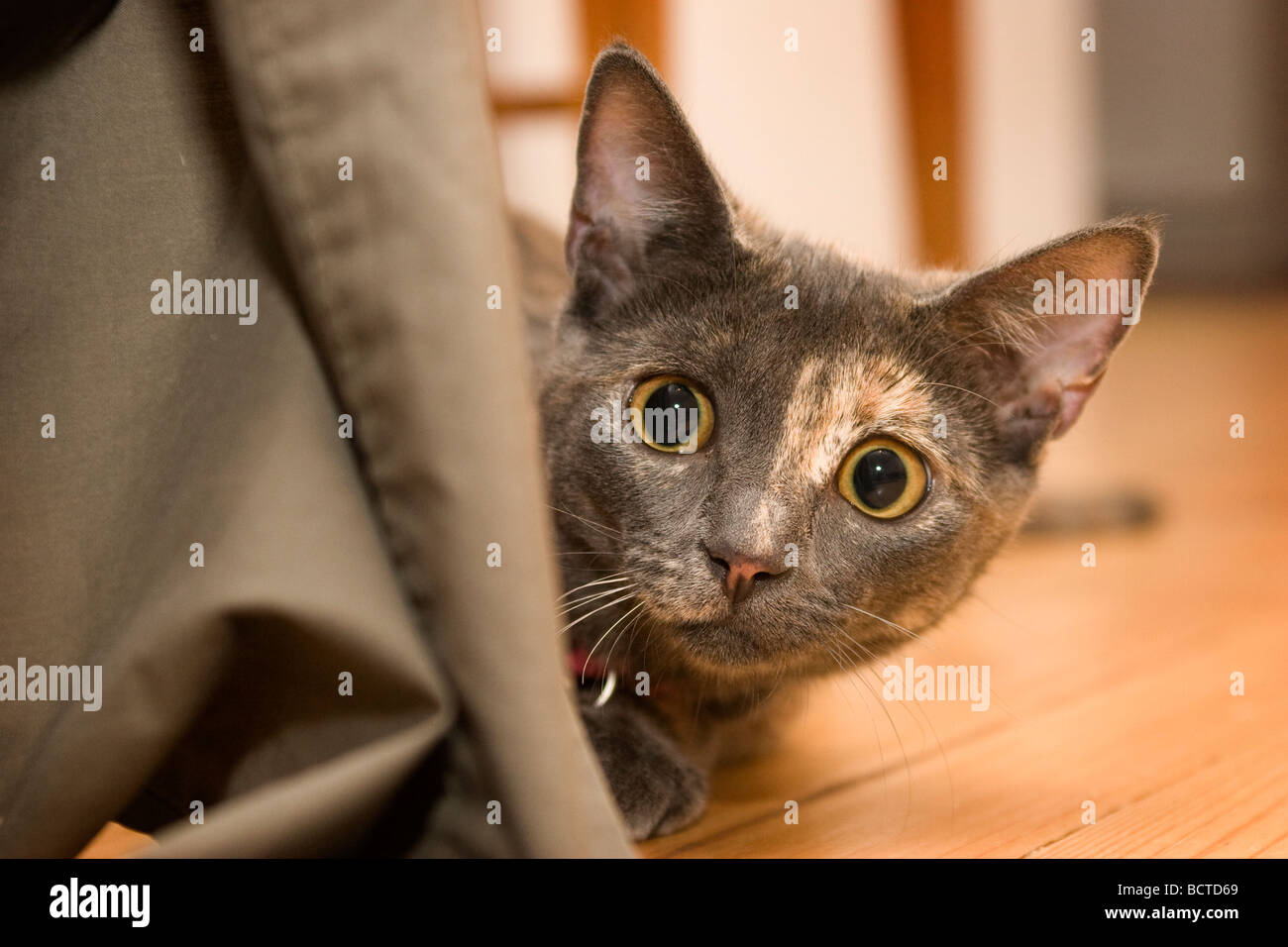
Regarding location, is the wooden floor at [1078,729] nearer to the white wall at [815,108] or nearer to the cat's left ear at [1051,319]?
the cat's left ear at [1051,319]

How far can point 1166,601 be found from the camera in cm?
182

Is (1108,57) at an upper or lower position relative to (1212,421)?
upper

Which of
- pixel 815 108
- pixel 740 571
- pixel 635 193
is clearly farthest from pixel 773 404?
pixel 815 108

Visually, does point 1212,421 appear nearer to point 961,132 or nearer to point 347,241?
point 961,132

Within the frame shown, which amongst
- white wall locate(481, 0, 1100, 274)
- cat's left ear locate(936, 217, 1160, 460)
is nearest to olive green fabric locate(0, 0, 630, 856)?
cat's left ear locate(936, 217, 1160, 460)

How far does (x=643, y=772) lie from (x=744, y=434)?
1.03 feet

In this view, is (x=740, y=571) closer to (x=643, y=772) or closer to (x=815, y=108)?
(x=643, y=772)

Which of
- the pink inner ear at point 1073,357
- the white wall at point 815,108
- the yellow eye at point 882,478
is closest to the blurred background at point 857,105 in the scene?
the white wall at point 815,108

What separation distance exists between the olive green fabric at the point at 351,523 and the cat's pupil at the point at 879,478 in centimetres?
45

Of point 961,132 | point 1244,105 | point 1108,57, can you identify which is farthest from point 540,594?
point 1244,105

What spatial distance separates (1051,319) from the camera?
1.09m

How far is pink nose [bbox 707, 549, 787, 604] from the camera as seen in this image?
0.91 m

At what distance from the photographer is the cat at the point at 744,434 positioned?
967mm

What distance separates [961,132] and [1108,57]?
9.50ft
